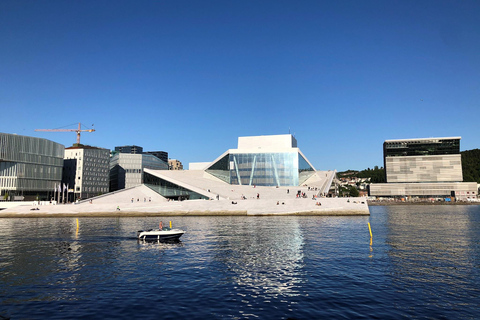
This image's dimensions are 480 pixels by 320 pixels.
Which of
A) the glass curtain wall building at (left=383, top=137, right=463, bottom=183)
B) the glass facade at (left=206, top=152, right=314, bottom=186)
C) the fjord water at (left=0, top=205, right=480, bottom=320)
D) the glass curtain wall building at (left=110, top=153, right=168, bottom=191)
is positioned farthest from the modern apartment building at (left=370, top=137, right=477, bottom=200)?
the fjord water at (left=0, top=205, right=480, bottom=320)

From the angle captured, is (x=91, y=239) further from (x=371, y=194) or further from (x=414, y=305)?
(x=371, y=194)

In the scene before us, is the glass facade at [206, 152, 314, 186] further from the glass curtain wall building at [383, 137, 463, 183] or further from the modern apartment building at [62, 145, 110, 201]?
the glass curtain wall building at [383, 137, 463, 183]

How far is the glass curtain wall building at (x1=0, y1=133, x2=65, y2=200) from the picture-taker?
11000cm

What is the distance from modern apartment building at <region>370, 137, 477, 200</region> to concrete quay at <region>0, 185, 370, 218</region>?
105 m

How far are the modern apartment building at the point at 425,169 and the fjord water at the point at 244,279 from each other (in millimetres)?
145121

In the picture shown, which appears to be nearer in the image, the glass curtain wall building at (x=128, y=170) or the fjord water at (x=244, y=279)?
the fjord water at (x=244, y=279)

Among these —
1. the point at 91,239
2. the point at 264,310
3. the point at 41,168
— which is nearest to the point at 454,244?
the point at 264,310

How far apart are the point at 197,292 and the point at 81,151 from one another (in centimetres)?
13754

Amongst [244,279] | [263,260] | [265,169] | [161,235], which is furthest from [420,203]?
[244,279]

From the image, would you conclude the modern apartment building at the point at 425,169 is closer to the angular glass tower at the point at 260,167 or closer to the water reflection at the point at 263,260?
the angular glass tower at the point at 260,167

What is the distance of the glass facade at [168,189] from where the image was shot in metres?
82.5

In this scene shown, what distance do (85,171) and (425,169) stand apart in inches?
6046

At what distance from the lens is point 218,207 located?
229 feet

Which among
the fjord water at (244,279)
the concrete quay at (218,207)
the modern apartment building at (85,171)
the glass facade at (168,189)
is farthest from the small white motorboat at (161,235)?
the modern apartment building at (85,171)
